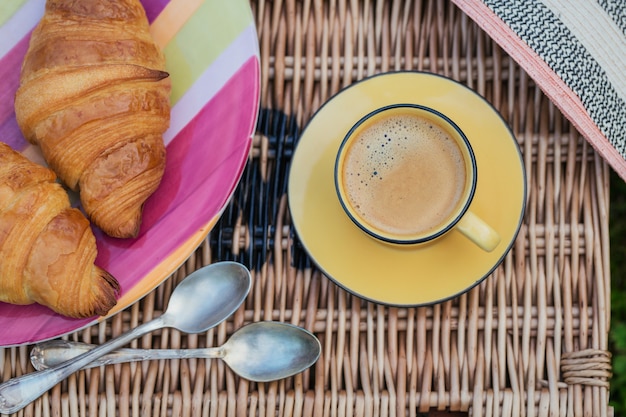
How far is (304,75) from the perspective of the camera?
1.09 meters

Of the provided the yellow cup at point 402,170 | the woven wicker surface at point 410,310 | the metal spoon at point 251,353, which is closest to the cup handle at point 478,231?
the yellow cup at point 402,170

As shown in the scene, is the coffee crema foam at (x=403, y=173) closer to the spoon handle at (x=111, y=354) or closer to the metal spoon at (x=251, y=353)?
the metal spoon at (x=251, y=353)

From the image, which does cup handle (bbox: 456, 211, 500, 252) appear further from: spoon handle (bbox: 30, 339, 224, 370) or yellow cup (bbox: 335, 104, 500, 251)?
spoon handle (bbox: 30, 339, 224, 370)

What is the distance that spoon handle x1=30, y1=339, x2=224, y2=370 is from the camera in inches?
40.7

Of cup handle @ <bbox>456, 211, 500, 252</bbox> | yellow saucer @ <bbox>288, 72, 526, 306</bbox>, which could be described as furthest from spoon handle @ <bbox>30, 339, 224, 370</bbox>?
cup handle @ <bbox>456, 211, 500, 252</bbox>

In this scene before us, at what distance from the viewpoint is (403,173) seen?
0.99 metres

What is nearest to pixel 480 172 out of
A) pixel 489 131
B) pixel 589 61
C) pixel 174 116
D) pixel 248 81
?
pixel 489 131

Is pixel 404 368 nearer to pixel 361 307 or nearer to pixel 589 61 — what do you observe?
pixel 361 307

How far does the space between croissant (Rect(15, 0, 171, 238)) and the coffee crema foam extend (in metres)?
0.30

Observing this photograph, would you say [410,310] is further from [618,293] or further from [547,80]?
[618,293]

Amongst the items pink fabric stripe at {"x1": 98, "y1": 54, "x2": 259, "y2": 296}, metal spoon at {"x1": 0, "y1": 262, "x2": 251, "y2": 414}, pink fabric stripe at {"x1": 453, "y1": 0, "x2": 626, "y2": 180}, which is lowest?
metal spoon at {"x1": 0, "y1": 262, "x2": 251, "y2": 414}

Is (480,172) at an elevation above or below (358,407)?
above

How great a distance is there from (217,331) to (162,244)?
0.56 feet

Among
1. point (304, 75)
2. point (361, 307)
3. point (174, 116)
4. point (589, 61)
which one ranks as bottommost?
point (361, 307)
